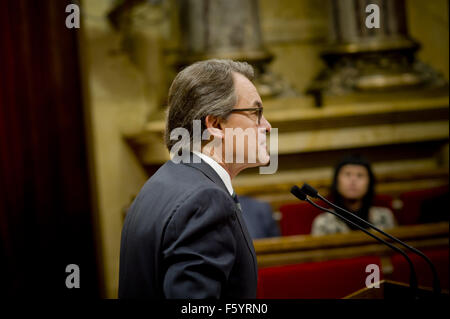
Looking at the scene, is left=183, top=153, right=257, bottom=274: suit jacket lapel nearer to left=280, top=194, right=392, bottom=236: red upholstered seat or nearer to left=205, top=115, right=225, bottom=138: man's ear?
left=205, top=115, right=225, bottom=138: man's ear

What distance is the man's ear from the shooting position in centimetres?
120

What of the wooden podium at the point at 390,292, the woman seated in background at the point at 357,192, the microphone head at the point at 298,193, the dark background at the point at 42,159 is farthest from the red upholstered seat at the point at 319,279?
the dark background at the point at 42,159

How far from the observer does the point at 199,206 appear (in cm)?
100

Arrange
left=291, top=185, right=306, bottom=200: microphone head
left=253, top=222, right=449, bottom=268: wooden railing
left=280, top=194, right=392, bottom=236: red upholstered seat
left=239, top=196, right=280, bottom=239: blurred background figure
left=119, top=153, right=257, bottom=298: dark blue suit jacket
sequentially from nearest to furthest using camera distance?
left=119, top=153, right=257, bottom=298: dark blue suit jacket
left=291, top=185, right=306, bottom=200: microphone head
left=253, top=222, right=449, bottom=268: wooden railing
left=239, top=196, right=280, bottom=239: blurred background figure
left=280, top=194, right=392, bottom=236: red upholstered seat

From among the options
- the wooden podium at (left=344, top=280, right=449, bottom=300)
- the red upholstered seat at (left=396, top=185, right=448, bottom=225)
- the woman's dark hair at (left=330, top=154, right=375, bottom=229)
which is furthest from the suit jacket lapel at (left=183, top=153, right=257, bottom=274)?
the red upholstered seat at (left=396, top=185, right=448, bottom=225)

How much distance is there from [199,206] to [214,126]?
0.27 meters

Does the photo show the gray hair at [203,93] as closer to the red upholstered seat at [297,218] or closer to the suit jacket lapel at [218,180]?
the suit jacket lapel at [218,180]

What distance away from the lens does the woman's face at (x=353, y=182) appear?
122 inches

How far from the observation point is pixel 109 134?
4.37 m

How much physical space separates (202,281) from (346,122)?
3452 millimetres

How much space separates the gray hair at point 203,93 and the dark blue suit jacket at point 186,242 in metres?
0.13

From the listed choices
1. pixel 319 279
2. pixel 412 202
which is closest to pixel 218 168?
pixel 319 279

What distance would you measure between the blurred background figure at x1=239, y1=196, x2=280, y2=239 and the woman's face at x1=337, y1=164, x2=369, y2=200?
0.48 metres
